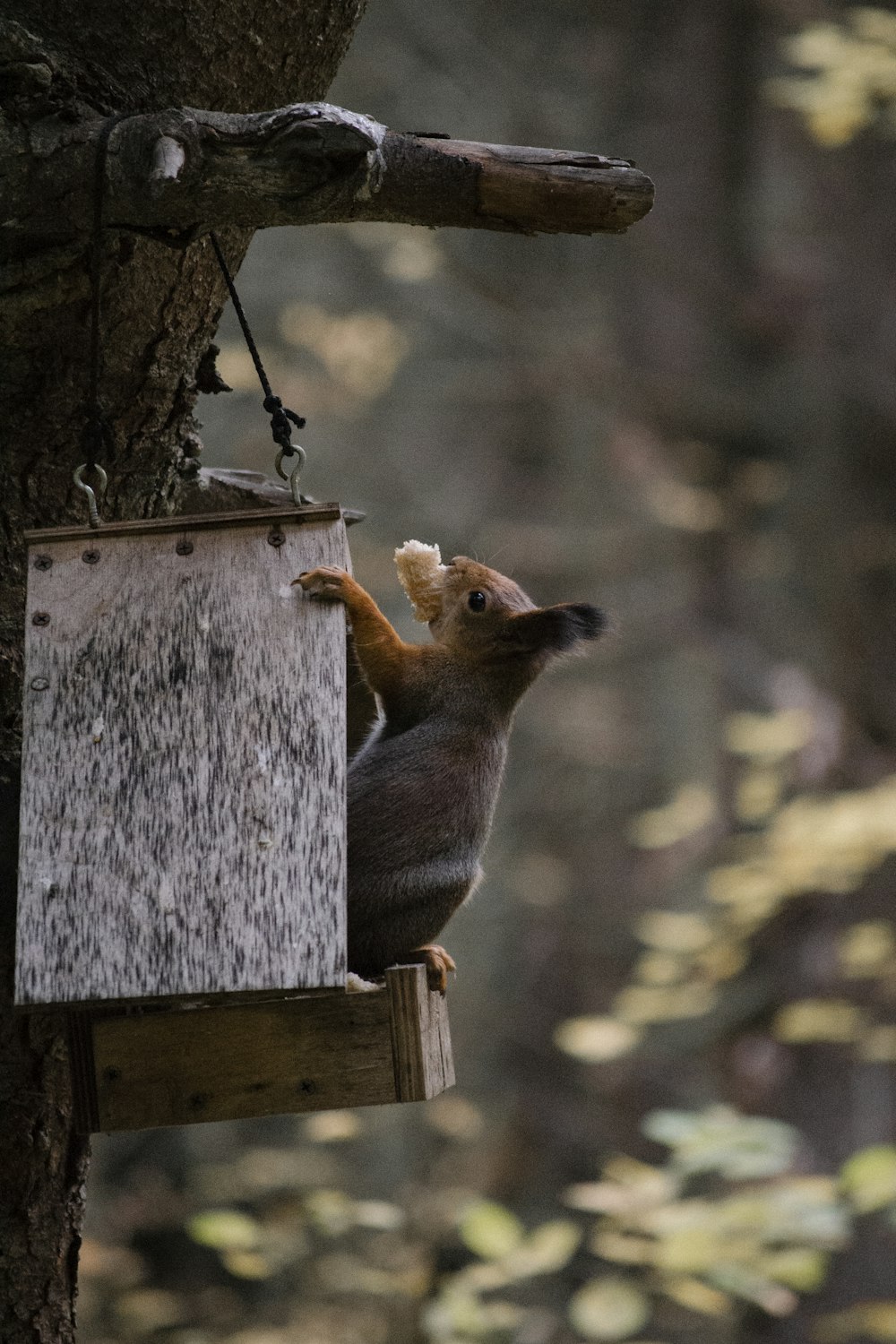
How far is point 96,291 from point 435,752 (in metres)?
0.89

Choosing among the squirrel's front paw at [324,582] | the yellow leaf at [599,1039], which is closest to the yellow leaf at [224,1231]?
the yellow leaf at [599,1039]

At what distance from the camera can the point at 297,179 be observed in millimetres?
1732

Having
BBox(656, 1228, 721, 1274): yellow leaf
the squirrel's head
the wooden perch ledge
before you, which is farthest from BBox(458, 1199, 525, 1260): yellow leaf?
the wooden perch ledge

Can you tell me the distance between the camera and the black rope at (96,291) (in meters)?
1.74

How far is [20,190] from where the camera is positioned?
1.78 meters

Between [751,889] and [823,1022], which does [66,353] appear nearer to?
[751,889]

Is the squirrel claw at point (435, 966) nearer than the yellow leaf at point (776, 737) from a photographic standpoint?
Yes

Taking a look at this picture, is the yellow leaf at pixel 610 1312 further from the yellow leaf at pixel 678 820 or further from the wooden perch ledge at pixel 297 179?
Result: the wooden perch ledge at pixel 297 179

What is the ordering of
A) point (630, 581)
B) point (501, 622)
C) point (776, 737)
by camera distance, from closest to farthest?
1. point (501, 622)
2. point (776, 737)
3. point (630, 581)

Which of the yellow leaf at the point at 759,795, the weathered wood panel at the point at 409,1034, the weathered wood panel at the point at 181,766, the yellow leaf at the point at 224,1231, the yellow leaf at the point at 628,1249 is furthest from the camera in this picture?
the yellow leaf at the point at 759,795

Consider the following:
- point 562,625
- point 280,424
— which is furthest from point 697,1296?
point 280,424

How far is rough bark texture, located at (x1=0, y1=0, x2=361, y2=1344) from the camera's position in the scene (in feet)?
6.40

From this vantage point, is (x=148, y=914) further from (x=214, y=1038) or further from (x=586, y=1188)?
(x=586, y=1188)

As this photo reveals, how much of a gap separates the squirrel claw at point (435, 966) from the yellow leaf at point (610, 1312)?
174 centimetres
